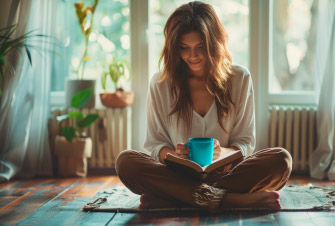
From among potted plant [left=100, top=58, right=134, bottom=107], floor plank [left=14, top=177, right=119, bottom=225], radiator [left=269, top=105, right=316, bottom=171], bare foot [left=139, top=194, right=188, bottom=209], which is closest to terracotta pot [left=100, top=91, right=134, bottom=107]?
potted plant [left=100, top=58, right=134, bottom=107]

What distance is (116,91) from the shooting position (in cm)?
336

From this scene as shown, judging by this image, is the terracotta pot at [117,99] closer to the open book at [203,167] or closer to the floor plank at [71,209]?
the floor plank at [71,209]

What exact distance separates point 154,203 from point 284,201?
0.67 m

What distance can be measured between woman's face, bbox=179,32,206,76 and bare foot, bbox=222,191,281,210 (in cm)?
66

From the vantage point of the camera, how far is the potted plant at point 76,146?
3.27 m

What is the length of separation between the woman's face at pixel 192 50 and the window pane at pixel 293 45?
4.08 ft

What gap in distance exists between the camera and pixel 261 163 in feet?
7.15

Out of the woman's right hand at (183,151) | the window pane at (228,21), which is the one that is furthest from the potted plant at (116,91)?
the woman's right hand at (183,151)

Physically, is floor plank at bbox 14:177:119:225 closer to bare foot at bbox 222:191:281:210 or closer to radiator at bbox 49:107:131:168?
radiator at bbox 49:107:131:168

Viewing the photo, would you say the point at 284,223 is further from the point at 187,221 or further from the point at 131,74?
the point at 131,74

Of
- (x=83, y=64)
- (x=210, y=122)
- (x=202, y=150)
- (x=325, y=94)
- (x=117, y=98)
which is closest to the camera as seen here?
(x=202, y=150)

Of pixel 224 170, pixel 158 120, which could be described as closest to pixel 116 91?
pixel 158 120

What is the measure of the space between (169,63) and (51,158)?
1.39 metres

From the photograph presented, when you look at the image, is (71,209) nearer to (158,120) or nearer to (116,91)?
(158,120)
